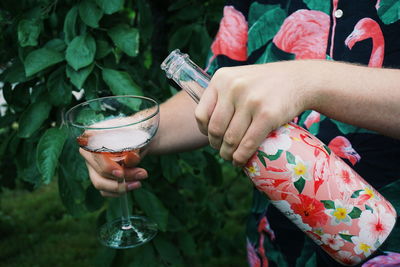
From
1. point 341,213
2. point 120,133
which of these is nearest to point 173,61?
point 120,133

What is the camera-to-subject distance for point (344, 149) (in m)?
1.12

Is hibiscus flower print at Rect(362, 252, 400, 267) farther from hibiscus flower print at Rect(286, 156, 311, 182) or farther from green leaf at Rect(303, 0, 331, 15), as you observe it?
green leaf at Rect(303, 0, 331, 15)

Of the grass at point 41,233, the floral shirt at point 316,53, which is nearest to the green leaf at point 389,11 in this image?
the floral shirt at point 316,53

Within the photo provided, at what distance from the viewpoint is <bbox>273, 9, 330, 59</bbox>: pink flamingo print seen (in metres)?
1.16

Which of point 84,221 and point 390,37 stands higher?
point 390,37

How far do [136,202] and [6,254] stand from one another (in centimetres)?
197

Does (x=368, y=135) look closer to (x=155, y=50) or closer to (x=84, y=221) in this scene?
(x=155, y=50)

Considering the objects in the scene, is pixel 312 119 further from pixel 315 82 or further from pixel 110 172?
pixel 110 172

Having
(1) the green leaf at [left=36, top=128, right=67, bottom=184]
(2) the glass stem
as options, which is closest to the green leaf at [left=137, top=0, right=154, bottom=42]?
(1) the green leaf at [left=36, top=128, right=67, bottom=184]

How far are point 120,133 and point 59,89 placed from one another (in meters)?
0.48

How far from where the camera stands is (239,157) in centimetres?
87

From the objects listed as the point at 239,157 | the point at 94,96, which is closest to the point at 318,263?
the point at 239,157

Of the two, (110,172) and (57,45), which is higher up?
(57,45)

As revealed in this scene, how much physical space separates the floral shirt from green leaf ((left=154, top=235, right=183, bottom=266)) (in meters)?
0.37
